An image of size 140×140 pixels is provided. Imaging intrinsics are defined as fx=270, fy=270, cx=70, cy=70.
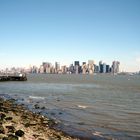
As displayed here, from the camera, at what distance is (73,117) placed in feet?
113

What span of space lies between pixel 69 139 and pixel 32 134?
3276mm

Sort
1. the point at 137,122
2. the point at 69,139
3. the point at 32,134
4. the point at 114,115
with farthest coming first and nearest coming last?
1. the point at 114,115
2. the point at 137,122
3. the point at 69,139
4. the point at 32,134

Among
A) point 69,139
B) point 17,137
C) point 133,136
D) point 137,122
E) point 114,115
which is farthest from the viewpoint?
point 114,115

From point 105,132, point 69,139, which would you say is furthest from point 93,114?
point 69,139

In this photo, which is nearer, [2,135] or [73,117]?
[2,135]

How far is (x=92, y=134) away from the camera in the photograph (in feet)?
84.4

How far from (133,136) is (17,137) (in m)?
12.1

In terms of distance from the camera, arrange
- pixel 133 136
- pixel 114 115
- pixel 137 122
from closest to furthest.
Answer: pixel 133 136, pixel 137 122, pixel 114 115

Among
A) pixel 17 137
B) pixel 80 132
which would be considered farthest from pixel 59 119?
pixel 17 137

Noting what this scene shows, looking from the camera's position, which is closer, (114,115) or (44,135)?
(44,135)

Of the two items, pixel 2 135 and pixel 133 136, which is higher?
pixel 2 135

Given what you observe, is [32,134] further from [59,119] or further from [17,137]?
[59,119]

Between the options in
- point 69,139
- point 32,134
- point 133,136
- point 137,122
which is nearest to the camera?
point 32,134

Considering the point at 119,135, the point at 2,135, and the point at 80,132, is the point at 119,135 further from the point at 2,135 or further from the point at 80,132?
the point at 2,135
